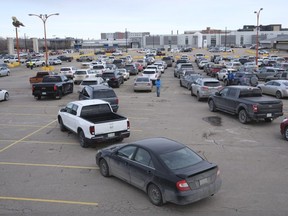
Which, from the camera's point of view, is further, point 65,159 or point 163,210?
point 65,159

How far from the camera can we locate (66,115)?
47.1 feet

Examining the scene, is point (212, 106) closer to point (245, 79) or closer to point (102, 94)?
point (102, 94)

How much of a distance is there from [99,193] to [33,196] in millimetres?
1632

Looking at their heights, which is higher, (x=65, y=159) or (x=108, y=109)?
(x=108, y=109)

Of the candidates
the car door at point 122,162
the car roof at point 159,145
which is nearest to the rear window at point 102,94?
the car door at point 122,162

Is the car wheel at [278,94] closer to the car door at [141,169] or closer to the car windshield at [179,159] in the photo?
the car windshield at [179,159]

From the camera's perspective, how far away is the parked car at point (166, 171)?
7453mm

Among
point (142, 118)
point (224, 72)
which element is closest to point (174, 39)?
point (224, 72)

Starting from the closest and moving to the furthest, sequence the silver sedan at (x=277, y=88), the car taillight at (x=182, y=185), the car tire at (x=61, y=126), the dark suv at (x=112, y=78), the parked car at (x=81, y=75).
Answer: the car taillight at (x=182, y=185), the car tire at (x=61, y=126), the silver sedan at (x=277, y=88), the dark suv at (x=112, y=78), the parked car at (x=81, y=75)

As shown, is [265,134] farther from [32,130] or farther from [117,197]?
[32,130]

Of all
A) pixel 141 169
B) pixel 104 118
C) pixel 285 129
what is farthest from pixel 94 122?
pixel 285 129

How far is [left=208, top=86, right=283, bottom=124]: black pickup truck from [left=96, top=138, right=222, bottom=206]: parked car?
27.3 feet

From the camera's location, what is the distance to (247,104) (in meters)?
16.3

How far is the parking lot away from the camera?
26.0 ft
